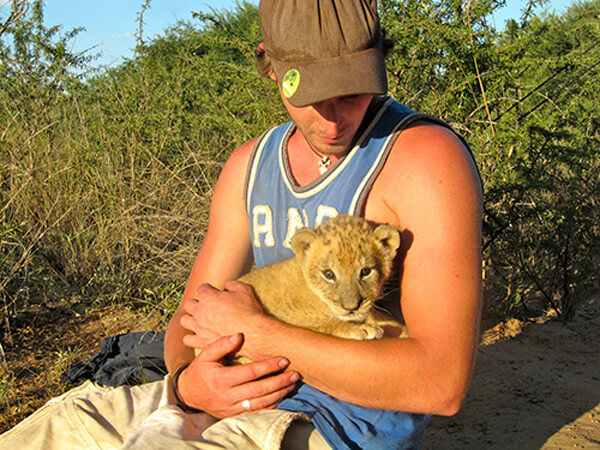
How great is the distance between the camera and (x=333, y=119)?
2.38m

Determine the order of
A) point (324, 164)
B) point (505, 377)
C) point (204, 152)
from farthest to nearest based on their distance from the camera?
point (204, 152) < point (505, 377) < point (324, 164)

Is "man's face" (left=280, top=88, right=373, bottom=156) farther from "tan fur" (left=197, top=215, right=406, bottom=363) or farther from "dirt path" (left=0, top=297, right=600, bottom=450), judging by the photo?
"dirt path" (left=0, top=297, right=600, bottom=450)

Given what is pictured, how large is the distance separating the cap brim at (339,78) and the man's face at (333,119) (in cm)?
10

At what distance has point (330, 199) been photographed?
252cm

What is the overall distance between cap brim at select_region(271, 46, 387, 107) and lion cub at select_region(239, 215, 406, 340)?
1.83ft

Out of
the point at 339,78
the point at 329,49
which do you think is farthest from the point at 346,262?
the point at 329,49

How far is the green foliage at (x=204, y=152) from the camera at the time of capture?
5.21 m

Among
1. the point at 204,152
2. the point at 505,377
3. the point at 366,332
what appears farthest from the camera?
the point at 204,152

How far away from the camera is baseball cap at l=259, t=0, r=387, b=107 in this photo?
7.38ft

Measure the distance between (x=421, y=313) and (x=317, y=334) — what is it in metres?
0.43

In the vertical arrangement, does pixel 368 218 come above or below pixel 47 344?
above

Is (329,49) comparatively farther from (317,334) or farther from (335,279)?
(317,334)

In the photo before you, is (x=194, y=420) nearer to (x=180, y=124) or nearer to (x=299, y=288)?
(x=299, y=288)

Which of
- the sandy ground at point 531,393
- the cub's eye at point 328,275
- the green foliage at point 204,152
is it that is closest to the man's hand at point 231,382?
the cub's eye at point 328,275
